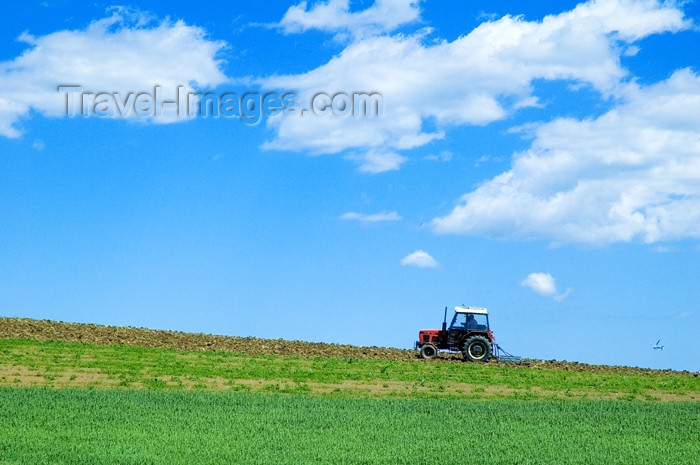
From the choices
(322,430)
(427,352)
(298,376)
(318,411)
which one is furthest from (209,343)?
(322,430)

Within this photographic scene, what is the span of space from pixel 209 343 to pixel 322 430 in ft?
64.3

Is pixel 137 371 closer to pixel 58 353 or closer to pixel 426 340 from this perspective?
pixel 58 353

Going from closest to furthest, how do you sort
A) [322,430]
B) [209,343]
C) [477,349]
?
[322,430], [477,349], [209,343]

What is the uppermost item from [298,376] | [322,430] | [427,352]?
[427,352]

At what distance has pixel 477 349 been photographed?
36656 millimetres

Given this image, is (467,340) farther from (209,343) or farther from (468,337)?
(209,343)

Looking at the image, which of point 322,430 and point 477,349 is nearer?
point 322,430

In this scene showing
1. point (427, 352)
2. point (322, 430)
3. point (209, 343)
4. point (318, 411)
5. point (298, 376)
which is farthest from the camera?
point (209, 343)

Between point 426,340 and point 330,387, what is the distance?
10.2 meters

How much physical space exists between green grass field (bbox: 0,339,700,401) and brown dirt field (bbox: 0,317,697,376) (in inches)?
74.9

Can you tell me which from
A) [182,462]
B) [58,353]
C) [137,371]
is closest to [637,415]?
[182,462]

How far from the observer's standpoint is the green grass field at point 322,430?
16734 mm

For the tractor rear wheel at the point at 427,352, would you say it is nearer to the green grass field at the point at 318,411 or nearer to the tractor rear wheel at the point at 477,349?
the tractor rear wheel at the point at 477,349

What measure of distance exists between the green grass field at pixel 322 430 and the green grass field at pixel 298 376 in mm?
2516
